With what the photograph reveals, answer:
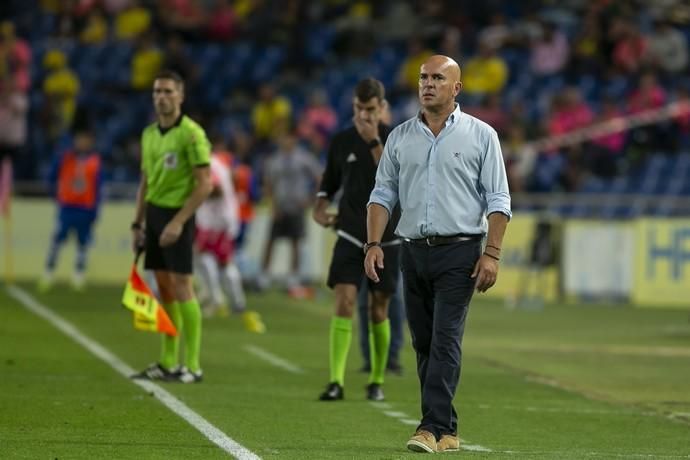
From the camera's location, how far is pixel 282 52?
107 ft

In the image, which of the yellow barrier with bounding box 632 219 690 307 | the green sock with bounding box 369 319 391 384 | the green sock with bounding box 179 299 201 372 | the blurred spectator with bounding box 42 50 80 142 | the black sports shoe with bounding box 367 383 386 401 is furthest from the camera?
the blurred spectator with bounding box 42 50 80 142

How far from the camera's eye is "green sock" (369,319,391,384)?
42.0 feet

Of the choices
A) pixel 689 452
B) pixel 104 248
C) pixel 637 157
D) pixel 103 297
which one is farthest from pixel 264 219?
pixel 689 452

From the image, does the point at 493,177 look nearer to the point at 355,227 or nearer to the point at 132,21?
the point at 355,227

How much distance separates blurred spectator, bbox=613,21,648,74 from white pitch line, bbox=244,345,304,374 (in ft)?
47.4

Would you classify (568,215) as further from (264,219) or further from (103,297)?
(103,297)

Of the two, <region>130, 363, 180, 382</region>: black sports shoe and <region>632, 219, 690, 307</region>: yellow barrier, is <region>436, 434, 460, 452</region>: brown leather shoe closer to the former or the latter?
<region>130, 363, 180, 382</region>: black sports shoe

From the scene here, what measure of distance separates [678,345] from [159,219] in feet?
25.4

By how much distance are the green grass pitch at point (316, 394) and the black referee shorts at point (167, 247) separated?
3.15 feet

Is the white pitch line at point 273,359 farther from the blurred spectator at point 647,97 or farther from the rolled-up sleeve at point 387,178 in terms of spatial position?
the blurred spectator at point 647,97

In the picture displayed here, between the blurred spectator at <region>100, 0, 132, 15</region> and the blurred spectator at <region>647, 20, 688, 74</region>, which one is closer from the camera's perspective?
the blurred spectator at <region>647, 20, 688, 74</region>

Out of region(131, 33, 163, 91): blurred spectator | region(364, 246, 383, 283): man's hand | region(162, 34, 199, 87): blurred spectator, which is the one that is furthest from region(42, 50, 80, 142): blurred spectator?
region(364, 246, 383, 283): man's hand

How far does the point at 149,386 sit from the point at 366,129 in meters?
2.55

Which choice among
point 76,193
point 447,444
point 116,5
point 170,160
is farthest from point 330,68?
point 447,444
